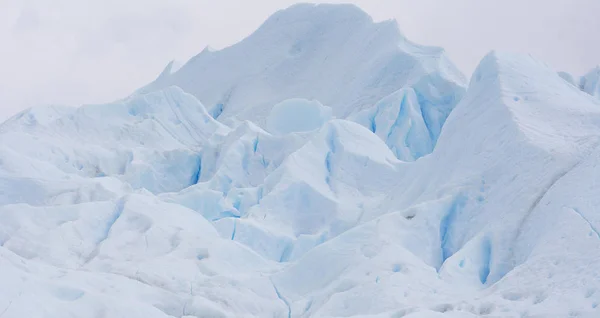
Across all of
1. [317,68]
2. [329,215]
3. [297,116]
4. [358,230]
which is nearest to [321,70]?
[317,68]

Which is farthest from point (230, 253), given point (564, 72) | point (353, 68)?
point (564, 72)

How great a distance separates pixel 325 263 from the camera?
9984 mm

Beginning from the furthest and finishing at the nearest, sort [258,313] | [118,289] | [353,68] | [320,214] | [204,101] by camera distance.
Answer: [204,101] < [353,68] < [320,214] < [258,313] < [118,289]

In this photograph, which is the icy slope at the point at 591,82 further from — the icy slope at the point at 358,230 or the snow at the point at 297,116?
the icy slope at the point at 358,230

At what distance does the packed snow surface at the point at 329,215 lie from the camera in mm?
8031

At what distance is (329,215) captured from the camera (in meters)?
13.0

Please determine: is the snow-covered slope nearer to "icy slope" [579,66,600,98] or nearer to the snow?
the snow

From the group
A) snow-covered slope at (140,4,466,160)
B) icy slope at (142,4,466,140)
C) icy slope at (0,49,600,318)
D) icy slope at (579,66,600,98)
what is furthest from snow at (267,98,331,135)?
icy slope at (579,66,600,98)

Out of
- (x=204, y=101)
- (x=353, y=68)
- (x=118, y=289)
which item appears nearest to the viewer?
(x=118, y=289)

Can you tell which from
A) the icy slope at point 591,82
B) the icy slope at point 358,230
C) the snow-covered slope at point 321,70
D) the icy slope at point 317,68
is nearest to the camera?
the icy slope at point 358,230

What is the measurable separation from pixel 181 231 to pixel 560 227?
5.12 metres

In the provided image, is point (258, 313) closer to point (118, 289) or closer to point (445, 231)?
point (118, 289)

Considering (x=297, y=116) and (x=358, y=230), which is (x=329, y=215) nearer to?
(x=358, y=230)

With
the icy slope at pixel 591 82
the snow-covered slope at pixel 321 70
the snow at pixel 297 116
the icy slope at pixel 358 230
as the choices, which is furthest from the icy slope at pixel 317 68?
the icy slope at pixel 358 230
